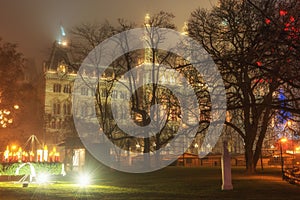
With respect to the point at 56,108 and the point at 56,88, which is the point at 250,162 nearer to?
the point at 56,108

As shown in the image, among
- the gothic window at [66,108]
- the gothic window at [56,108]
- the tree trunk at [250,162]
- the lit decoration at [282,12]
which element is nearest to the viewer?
the lit decoration at [282,12]

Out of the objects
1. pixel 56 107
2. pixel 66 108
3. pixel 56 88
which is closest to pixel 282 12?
pixel 56 107

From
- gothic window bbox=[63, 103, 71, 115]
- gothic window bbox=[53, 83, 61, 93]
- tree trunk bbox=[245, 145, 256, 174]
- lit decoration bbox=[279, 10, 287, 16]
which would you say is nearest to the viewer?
lit decoration bbox=[279, 10, 287, 16]

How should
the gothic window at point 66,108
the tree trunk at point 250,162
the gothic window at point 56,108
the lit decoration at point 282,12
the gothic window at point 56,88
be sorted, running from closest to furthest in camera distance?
the lit decoration at point 282,12 → the tree trunk at point 250,162 → the gothic window at point 56,108 → the gothic window at point 66,108 → the gothic window at point 56,88

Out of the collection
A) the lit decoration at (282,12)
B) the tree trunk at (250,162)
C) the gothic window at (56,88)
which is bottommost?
Result: the tree trunk at (250,162)

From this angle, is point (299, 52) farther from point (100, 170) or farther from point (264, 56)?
point (100, 170)

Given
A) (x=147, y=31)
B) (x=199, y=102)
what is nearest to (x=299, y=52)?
(x=199, y=102)

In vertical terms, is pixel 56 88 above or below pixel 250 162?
above

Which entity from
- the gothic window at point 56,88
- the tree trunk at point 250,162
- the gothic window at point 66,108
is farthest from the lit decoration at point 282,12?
the gothic window at point 56,88

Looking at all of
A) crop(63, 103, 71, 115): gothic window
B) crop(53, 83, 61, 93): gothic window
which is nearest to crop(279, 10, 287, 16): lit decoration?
crop(63, 103, 71, 115): gothic window

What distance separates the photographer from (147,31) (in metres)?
36.8

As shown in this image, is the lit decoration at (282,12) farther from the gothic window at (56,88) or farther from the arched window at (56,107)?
the gothic window at (56,88)

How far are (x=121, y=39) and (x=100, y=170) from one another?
12.7 meters

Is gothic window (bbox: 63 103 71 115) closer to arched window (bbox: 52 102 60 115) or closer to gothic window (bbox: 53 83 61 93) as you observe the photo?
arched window (bbox: 52 102 60 115)
